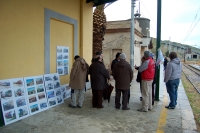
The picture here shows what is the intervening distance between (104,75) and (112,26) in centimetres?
1247

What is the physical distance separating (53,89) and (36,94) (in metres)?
0.75

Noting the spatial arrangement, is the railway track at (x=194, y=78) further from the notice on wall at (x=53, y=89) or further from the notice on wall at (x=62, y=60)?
the notice on wall at (x=53, y=89)

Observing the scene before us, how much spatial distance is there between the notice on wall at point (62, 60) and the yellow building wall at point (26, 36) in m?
0.19

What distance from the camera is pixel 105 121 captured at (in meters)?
4.44

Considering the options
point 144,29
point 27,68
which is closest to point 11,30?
point 27,68

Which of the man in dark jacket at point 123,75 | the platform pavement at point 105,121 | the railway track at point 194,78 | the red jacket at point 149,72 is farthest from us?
the railway track at point 194,78

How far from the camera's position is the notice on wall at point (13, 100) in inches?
159

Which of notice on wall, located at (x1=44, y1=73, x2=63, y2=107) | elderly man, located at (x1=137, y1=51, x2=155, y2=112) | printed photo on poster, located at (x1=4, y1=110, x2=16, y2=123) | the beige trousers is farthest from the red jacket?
printed photo on poster, located at (x1=4, y1=110, x2=16, y2=123)

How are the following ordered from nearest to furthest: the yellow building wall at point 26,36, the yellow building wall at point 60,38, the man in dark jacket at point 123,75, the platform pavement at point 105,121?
the platform pavement at point 105,121 < the yellow building wall at point 26,36 < the man in dark jacket at point 123,75 < the yellow building wall at point 60,38

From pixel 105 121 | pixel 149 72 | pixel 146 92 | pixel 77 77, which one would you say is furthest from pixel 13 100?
pixel 149 72

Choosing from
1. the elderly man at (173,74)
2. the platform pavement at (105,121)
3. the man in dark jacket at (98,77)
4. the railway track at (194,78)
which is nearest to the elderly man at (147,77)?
the platform pavement at (105,121)

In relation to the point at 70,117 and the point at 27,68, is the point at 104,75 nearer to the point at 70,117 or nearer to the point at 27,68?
the point at 70,117

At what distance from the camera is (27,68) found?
486cm

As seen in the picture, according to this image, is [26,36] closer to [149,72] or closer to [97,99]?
[97,99]
